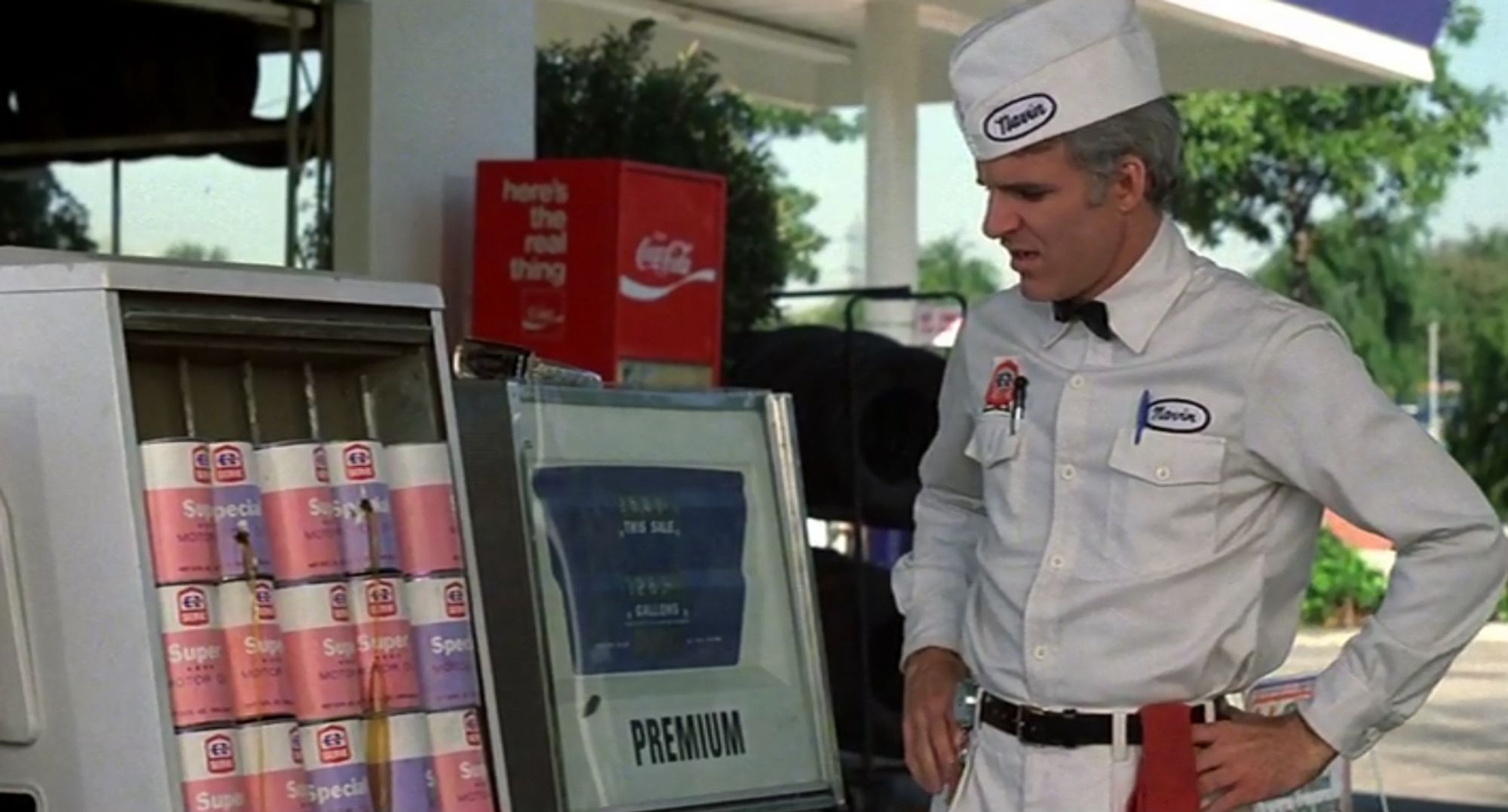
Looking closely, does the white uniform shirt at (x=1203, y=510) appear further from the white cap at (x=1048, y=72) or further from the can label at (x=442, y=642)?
the can label at (x=442, y=642)

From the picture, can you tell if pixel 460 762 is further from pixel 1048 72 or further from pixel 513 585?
pixel 1048 72

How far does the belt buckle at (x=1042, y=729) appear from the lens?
2988 mm

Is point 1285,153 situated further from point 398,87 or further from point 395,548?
point 395,548

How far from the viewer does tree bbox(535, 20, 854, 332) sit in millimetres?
→ 8250

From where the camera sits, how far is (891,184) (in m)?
10.9

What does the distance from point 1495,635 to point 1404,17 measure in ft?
10.1

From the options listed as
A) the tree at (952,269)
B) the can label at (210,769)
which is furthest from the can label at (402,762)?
the tree at (952,269)

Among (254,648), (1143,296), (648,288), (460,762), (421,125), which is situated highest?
(421,125)

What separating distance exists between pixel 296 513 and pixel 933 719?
86 cm

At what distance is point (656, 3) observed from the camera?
965 cm

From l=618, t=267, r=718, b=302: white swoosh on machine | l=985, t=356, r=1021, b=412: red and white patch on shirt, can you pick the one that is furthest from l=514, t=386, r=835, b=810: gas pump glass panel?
l=618, t=267, r=718, b=302: white swoosh on machine

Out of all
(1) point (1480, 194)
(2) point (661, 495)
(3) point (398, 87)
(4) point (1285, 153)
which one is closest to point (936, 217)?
(4) point (1285, 153)

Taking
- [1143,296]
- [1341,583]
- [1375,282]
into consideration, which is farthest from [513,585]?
[1375,282]

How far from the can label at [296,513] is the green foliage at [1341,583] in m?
4.12
